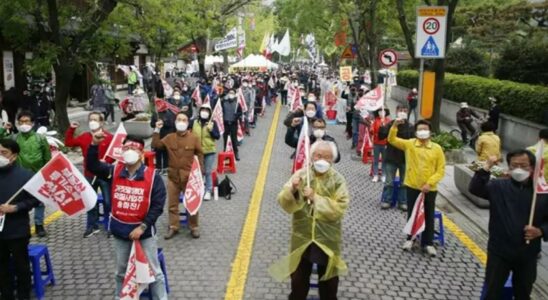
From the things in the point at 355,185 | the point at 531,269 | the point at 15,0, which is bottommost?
the point at 355,185

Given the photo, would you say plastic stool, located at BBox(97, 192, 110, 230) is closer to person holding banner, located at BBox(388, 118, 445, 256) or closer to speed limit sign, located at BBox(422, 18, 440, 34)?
person holding banner, located at BBox(388, 118, 445, 256)

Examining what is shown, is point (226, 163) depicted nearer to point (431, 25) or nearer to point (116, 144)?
point (431, 25)

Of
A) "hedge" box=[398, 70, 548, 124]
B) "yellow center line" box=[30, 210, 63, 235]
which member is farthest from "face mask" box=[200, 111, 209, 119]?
"hedge" box=[398, 70, 548, 124]

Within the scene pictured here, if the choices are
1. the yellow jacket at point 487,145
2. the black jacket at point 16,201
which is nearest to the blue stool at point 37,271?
the black jacket at point 16,201

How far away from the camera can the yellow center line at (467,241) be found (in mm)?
7785

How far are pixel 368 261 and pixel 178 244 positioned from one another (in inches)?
102

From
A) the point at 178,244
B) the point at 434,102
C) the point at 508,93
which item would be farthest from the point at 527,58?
the point at 178,244

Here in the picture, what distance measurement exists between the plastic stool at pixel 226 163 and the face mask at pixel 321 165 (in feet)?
26.5

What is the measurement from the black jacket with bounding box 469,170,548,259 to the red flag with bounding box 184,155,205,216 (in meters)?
4.13

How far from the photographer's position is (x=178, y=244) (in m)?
7.93

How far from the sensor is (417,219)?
25.2 ft

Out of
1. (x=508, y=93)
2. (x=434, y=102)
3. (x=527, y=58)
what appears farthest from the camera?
(x=527, y=58)

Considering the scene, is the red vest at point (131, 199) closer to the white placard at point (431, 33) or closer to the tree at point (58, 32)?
the white placard at point (431, 33)

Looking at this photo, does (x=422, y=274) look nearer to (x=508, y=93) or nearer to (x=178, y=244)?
(x=178, y=244)
